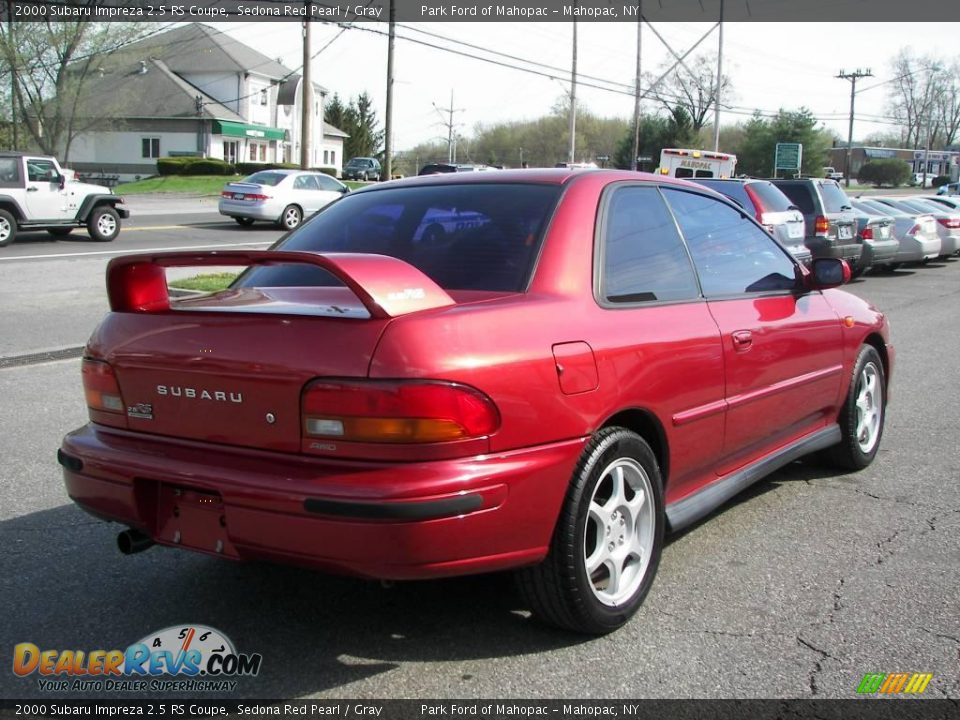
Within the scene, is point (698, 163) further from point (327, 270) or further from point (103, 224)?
point (327, 270)

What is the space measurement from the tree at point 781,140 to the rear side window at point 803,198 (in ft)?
185

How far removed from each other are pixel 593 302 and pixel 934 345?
339 inches

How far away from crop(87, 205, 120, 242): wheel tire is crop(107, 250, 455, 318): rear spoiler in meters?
18.8

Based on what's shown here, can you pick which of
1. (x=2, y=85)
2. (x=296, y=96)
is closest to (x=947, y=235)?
(x=2, y=85)

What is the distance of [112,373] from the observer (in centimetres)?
332

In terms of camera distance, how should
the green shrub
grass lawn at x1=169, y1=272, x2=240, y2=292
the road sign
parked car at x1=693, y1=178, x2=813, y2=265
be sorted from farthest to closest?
the green shrub → the road sign → parked car at x1=693, y1=178, x2=813, y2=265 → grass lawn at x1=169, y1=272, x2=240, y2=292

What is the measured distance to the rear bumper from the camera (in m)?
2.74

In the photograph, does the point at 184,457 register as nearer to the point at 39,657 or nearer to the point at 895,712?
the point at 39,657

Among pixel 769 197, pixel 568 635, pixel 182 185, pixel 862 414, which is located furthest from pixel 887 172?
pixel 568 635

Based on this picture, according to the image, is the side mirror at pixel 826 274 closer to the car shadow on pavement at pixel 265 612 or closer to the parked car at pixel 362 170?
the car shadow on pavement at pixel 265 612

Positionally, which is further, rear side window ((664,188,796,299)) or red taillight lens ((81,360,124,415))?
rear side window ((664,188,796,299))

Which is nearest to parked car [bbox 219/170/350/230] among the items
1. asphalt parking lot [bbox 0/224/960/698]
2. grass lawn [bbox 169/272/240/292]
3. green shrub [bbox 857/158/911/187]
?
grass lawn [bbox 169/272/240/292]

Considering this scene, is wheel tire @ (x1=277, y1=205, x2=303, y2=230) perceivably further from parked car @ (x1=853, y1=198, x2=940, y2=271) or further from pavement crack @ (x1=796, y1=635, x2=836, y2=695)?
pavement crack @ (x1=796, y1=635, x2=836, y2=695)

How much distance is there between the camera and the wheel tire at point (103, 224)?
20.6 m
